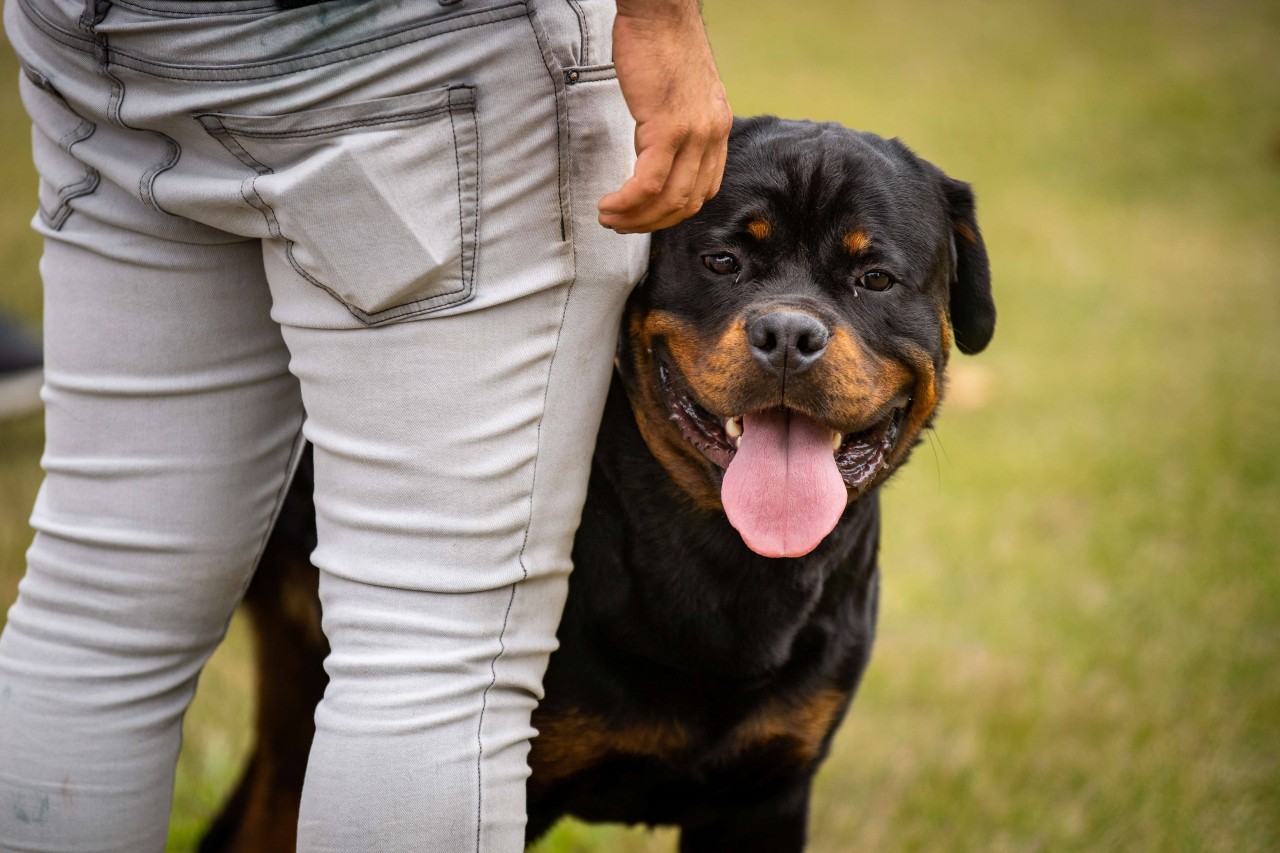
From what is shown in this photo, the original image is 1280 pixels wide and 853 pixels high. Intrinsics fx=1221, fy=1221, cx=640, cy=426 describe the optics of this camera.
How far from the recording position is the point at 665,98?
52.5 inches

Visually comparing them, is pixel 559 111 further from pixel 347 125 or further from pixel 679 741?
pixel 679 741

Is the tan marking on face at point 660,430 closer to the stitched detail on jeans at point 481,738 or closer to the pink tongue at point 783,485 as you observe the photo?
the pink tongue at point 783,485

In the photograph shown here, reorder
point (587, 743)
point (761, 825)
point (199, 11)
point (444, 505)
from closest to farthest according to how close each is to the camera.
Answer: point (199, 11) < point (444, 505) < point (587, 743) < point (761, 825)

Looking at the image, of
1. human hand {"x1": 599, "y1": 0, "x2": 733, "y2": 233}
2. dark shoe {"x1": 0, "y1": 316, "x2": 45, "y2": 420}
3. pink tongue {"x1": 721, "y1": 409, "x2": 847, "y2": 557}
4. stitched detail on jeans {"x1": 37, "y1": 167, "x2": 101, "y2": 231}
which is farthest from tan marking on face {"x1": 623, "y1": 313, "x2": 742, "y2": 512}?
dark shoe {"x1": 0, "y1": 316, "x2": 45, "y2": 420}

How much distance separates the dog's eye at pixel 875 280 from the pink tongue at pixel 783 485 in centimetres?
28

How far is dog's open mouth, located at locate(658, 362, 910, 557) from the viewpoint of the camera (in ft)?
6.06

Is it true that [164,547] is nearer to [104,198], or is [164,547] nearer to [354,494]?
[354,494]

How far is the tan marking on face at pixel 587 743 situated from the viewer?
196cm

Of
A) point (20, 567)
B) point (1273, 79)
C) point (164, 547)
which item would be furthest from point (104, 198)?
point (1273, 79)

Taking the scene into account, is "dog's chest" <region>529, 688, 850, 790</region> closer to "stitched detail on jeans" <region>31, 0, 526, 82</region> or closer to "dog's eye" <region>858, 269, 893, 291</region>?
"dog's eye" <region>858, 269, 893, 291</region>

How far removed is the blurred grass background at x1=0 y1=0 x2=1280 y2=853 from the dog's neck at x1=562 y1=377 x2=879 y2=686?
1.02 metres

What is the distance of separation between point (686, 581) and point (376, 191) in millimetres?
971

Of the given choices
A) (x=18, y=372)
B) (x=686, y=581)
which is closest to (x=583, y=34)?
(x=686, y=581)

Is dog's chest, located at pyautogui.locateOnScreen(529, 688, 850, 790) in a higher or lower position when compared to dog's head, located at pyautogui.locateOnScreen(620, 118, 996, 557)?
lower
